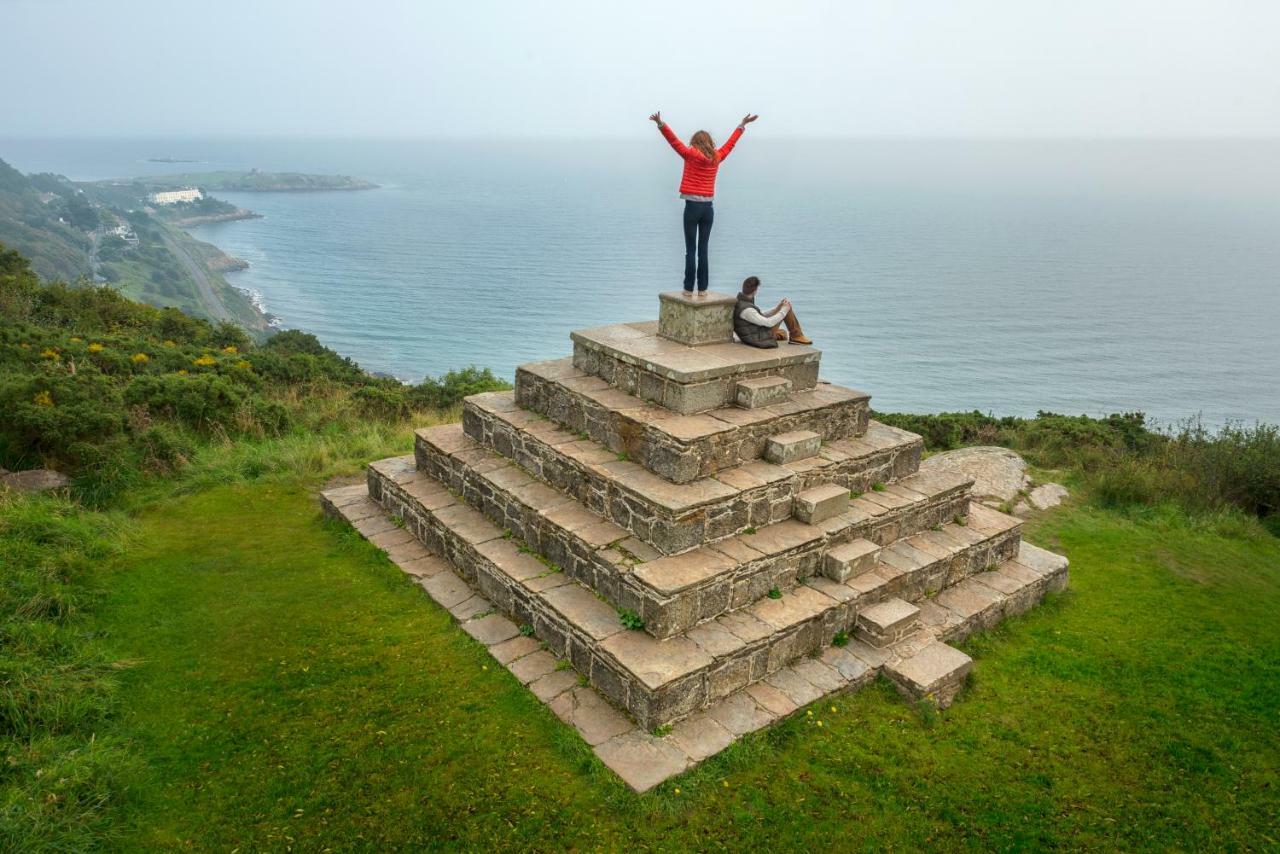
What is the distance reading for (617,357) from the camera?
8305 millimetres

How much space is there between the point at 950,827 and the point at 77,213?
116 meters

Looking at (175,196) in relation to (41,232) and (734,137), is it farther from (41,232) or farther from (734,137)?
(734,137)

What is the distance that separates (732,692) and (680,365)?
3213 millimetres

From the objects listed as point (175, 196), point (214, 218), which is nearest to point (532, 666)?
point (214, 218)

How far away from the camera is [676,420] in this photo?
7.49 meters

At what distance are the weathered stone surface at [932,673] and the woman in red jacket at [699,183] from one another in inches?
181

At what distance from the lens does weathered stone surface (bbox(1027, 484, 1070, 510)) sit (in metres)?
11.2

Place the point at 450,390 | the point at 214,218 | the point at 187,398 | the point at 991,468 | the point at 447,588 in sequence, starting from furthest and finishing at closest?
the point at 214,218, the point at 450,390, the point at 991,468, the point at 187,398, the point at 447,588

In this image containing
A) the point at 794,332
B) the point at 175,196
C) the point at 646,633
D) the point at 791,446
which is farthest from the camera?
the point at 175,196

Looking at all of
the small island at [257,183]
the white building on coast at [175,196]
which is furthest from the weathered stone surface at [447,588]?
the small island at [257,183]

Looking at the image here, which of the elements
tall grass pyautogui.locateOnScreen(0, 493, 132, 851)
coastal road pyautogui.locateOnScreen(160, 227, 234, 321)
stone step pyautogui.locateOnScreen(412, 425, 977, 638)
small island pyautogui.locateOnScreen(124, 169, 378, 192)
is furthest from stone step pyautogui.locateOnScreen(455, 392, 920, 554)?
small island pyautogui.locateOnScreen(124, 169, 378, 192)

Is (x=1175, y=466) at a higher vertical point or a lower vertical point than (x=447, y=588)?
higher

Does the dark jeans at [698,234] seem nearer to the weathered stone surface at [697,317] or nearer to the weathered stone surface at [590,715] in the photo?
the weathered stone surface at [697,317]

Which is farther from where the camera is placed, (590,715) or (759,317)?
(759,317)
